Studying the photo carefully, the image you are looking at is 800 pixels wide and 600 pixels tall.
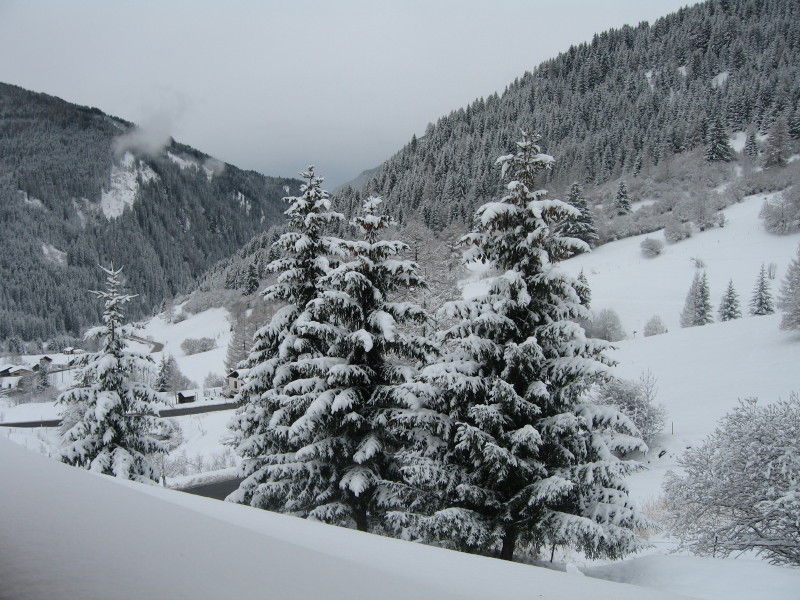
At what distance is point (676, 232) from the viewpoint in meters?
70.0

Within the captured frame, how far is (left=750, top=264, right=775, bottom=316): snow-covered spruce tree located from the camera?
154 feet

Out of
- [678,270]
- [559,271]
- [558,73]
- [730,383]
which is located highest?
[558,73]

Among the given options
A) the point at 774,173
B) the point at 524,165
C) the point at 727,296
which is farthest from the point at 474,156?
the point at 524,165

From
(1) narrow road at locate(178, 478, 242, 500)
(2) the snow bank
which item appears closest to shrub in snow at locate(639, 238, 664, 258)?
(1) narrow road at locate(178, 478, 242, 500)

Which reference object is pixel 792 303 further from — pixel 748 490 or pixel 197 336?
pixel 197 336

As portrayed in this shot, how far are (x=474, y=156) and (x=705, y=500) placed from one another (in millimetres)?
140120

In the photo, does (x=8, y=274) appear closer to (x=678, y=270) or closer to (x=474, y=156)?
(x=474, y=156)

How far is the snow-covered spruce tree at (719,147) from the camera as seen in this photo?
314ft

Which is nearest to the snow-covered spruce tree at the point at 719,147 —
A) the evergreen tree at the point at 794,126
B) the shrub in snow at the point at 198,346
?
the evergreen tree at the point at 794,126

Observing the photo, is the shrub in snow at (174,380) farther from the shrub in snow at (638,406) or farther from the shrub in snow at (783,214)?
the shrub in snow at (783,214)

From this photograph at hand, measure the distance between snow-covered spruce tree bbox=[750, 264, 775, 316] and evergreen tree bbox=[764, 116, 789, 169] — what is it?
53.7m

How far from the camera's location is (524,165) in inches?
409

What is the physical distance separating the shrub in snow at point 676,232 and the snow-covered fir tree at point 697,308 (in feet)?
75.9

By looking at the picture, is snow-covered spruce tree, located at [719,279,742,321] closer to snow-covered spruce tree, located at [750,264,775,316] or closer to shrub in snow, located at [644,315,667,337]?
snow-covered spruce tree, located at [750,264,775,316]
